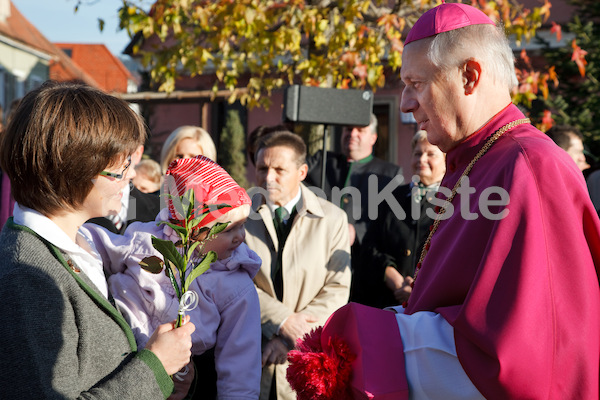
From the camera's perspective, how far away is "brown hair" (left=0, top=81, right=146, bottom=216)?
6.29 feet

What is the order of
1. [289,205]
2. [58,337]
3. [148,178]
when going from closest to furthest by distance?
[58,337] < [289,205] < [148,178]

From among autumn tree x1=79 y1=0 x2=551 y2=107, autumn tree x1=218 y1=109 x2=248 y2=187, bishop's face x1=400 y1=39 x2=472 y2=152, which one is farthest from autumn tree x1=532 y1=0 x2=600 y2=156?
bishop's face x1=400 y1=39 x2=472 y2=152

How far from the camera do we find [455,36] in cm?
211

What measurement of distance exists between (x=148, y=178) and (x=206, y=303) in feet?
9.40

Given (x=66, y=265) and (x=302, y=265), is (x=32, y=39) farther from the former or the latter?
(x=66, y=265)

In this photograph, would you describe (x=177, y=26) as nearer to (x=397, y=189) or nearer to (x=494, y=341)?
(x=397, y=189)

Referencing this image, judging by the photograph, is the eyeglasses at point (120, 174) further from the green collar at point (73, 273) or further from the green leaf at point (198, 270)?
the green leaf at point (198, 270)

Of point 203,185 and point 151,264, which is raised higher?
point 203,185

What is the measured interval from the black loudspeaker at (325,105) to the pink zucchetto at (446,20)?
3.37 meters

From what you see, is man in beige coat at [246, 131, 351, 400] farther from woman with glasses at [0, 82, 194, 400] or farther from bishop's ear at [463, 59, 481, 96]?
bishop's ear at [463, 59, 481, 96]

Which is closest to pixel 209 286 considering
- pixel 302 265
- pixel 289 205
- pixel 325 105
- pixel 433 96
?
pixel 433 96

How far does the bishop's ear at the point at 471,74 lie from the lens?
80.5 inches

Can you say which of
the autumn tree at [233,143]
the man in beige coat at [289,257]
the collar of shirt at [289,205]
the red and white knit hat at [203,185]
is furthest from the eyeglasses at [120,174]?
the autumn tree at [233,143]

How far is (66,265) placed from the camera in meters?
1.91
